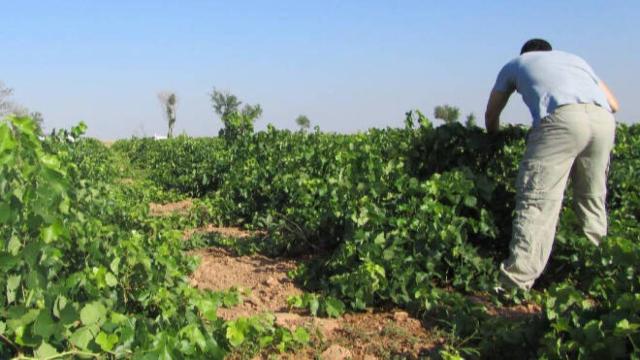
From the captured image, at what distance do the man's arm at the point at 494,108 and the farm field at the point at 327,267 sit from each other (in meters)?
0.27

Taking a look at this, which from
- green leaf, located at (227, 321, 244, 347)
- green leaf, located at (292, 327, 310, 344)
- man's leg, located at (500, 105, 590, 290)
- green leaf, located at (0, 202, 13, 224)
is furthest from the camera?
man's leg, located at (500, 105, 590, 290)

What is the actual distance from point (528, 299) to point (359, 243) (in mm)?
1124

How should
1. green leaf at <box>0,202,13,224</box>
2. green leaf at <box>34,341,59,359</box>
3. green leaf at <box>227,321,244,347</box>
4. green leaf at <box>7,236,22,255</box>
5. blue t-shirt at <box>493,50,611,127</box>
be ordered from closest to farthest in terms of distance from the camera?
green leaf at <box>0,202,13,224</box> < green leaf at <box>34,341,59,359</box> < green leaf at <box>7,236,22,255</box> < green leaf at <box>227,321,244,347</box> < blue t-shirt at <box>493,50,611,127</box>

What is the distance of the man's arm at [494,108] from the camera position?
457cm

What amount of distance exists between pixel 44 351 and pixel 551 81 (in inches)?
136

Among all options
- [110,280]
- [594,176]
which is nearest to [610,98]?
[594,176]

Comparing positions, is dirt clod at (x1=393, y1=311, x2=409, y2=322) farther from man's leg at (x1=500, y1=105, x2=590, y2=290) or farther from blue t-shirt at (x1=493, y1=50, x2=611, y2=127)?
blue t-shirt at (x1=493, y1=50, x2=611, y2=127)

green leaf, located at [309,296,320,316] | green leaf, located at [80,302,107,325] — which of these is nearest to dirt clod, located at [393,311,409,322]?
green leaf, located at [309,296,320,316]

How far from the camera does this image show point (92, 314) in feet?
7.47

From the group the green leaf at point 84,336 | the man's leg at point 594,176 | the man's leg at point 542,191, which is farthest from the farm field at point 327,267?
the man's leg at point 542,191

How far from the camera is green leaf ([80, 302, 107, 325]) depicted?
7.38ft

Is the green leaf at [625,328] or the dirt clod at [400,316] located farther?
the dirt clod at [400,316]

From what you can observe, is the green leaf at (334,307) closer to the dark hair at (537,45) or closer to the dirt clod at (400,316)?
the dirt clod at (400,316)

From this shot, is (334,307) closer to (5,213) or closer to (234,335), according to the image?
(234,335)
